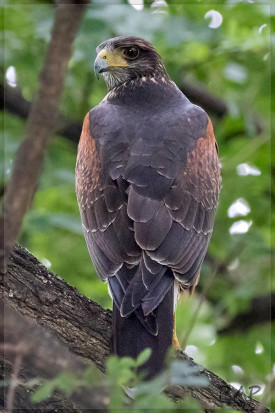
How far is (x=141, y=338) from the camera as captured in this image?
14.6ft

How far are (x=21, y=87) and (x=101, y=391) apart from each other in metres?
6.20

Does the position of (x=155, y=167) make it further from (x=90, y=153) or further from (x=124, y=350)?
(x=124, y=350)

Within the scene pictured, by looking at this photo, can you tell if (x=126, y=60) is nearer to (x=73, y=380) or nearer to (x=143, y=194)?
(x=143, y=194)

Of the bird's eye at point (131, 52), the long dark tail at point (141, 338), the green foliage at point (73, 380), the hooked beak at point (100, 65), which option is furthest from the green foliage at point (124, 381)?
the bird's eye at point (131, 52)

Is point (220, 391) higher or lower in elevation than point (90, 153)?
lower

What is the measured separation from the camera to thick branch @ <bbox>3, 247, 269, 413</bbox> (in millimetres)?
4391

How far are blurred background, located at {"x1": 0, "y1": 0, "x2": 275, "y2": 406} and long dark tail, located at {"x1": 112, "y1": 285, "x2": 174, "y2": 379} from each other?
7.03 ft

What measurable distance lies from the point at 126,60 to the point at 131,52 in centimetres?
8

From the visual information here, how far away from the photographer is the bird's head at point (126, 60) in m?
6.33

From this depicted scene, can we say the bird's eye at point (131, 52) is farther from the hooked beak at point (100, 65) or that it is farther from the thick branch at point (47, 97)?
the thick branch at point (47, 97)

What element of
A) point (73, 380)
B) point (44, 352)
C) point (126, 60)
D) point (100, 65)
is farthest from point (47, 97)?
point (126, 60)

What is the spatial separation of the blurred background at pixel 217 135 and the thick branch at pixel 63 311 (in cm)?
211

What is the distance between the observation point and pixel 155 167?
205 inches

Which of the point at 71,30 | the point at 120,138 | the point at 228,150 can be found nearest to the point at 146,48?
the point at 120,138
